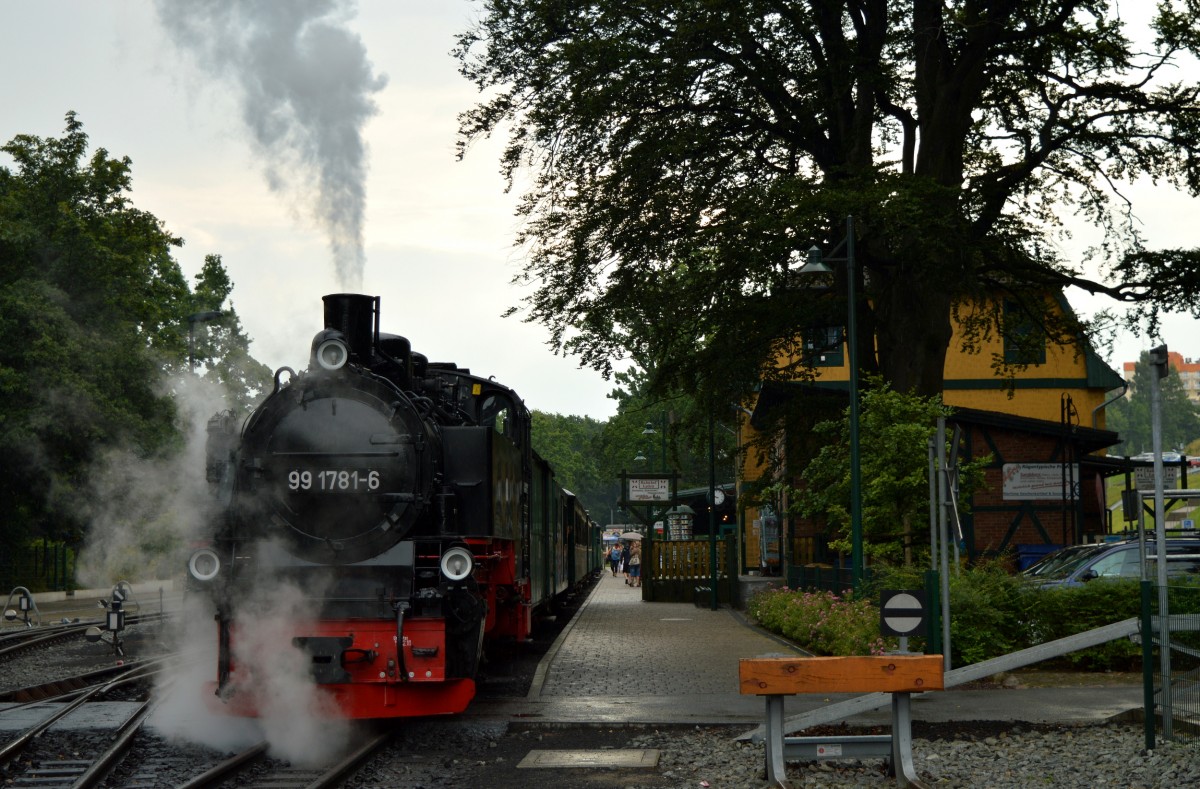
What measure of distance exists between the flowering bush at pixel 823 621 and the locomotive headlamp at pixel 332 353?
6.63 m

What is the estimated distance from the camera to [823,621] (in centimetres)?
1630

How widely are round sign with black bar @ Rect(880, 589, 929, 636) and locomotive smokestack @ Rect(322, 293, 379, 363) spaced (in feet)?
14.5

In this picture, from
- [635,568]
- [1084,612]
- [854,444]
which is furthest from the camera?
[635,568]

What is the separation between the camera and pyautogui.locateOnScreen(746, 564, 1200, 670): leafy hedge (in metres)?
13.8

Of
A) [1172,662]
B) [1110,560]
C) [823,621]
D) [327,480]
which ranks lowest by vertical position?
[823,621]

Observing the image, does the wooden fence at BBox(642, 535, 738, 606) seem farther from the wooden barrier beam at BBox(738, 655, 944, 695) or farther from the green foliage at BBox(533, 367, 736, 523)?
the wooden barrier beam at BBox(738, 655, 944, 695)

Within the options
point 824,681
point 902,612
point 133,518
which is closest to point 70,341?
point 133,518

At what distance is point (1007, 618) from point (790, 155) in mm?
10285

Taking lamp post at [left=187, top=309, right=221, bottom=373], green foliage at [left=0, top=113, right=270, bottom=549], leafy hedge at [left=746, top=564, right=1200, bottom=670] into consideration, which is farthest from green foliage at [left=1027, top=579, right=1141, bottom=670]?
green foliage at [left=0, top=113, right=270, bottom=549]

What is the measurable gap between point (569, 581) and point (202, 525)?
54.9 feet

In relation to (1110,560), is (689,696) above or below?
below

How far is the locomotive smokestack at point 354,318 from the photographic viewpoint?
33.3 ft

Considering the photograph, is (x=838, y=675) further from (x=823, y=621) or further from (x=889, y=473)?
(x=889, y=473)

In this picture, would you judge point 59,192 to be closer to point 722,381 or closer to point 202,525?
point 722,381
